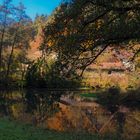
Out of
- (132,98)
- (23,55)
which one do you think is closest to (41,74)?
(23,55)

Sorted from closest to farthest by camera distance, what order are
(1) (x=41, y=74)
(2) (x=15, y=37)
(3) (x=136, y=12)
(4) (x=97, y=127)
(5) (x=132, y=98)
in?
(3) (x=136, y=12) → (4) (x=97, y=127) → (5) (x=132, y=98) → (1) (x=41, y=74) → (2) (x=15, y=37)

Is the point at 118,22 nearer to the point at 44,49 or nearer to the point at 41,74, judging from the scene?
the point at 44,49

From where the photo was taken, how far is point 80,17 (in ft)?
57.9

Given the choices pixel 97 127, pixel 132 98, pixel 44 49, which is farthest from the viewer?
pixel 132 98

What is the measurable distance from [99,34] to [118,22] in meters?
0.99

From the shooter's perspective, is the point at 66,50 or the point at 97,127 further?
the point at 97,127

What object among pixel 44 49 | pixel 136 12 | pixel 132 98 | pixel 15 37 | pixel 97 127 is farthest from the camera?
pixel 15 37

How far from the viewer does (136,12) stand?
17.4m

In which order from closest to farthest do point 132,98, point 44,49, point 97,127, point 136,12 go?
point 136,12
point 44,49
point 97,127
point 132,98

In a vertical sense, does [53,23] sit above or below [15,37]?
below

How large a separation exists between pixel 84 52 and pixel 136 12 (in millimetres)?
2874

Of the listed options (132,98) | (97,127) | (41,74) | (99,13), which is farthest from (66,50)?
(41,74)

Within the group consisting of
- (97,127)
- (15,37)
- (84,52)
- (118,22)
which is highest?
(15,37)

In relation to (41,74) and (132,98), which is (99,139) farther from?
(41,74)
